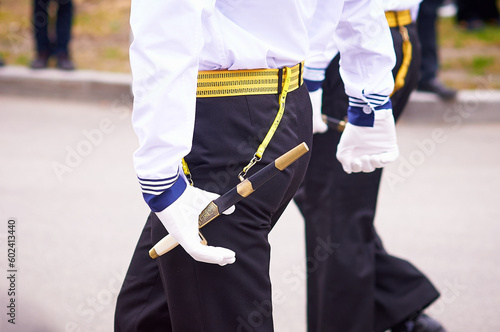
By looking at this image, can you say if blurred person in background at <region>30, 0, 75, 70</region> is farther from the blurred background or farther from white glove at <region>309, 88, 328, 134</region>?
white glove at <region>309, 88, 328, 134</region>

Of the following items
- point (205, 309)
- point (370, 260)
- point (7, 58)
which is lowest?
point (7, 58)

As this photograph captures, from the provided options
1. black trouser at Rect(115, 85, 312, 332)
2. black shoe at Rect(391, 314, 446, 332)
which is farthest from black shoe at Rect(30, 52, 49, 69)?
black trouser at Rect(115, 85, 312, 332)

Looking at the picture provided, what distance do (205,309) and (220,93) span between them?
1.49ft

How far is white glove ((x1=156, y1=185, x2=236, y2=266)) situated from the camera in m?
1.39

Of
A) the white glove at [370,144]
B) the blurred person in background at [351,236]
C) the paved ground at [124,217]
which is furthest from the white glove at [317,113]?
the paved ground at [124,217]

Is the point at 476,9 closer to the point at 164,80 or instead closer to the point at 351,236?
the point at 351,236

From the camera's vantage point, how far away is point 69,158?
14.7ft

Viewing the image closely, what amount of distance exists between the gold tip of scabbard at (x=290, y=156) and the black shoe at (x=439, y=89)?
4196 millimetres

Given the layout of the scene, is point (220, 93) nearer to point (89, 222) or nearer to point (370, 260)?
point (370, 260)

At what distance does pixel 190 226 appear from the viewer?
140 cm

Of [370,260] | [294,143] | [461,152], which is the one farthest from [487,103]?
Result: [294,143]

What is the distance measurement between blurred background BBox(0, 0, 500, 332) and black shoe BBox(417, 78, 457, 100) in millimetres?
61

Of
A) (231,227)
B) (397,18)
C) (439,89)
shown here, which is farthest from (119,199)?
(439,89)

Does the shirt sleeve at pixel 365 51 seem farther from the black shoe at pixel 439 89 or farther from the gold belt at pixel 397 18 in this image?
the black shoe at pixel 439 89
